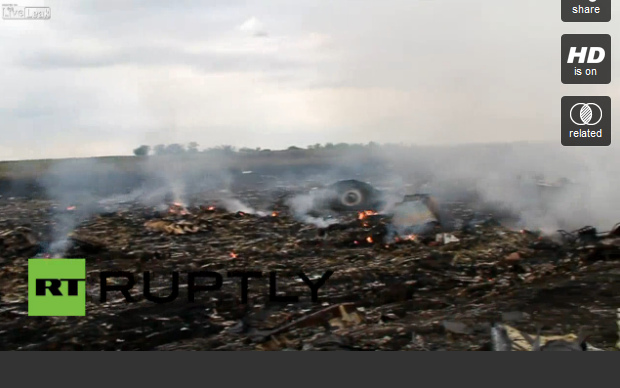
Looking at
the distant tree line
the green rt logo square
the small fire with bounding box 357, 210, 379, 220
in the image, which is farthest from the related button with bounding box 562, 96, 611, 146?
the green rt logo square

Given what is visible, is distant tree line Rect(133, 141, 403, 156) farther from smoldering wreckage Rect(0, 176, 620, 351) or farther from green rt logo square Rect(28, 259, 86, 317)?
green rt logo square Rect(28, 259, 86, 317)

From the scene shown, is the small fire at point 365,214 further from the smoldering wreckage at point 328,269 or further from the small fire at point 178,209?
the small fire at point 178,209

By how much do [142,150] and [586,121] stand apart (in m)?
3.37

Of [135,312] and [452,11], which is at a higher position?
[452,11]

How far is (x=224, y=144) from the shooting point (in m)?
5.69

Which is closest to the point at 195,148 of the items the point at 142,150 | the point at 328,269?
the point at 142,150

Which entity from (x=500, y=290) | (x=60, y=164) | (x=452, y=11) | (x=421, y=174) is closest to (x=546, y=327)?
(x=500, y=290)

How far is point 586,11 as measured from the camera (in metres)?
5.54

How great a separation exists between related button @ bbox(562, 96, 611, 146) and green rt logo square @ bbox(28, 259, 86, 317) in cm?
384

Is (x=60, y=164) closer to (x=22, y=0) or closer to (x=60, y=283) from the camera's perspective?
(x=60, y=283)

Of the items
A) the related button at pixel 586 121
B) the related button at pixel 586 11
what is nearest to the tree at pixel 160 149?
the related button at pixel 586 121

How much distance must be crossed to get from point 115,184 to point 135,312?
3.28 feet

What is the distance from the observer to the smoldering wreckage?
560 cm

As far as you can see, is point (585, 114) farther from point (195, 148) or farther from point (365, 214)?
point (195, 148)
